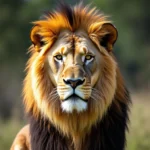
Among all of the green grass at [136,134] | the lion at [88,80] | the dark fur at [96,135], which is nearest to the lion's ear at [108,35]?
the lion at [88,80]

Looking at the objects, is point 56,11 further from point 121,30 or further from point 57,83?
point 121,30

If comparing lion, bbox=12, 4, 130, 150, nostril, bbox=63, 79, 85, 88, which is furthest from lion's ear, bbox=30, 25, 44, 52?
nostril, bbox=63, 79, 85, 88

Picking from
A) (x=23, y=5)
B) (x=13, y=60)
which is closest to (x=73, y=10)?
(x=13, y=60)

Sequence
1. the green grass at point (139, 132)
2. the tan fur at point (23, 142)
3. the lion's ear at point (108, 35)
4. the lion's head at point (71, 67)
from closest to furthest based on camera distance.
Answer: the lion's head at point (71, 67) < the lion's ear at point (108, 35) < the tan fur at point (23, 142) < the green grass at point (139, 132)

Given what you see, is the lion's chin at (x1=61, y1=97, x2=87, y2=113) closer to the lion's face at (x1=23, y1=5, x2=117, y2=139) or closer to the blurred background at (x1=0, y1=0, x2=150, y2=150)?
the lion's face at (x1=23, y1=5, x2=117, y2=139)

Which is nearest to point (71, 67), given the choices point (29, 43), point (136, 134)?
point (136, 134)

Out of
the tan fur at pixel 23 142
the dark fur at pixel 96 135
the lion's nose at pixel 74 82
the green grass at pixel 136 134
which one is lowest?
the green grass at pixel 136 134

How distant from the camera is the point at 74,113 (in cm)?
700

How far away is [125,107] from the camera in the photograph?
727cm

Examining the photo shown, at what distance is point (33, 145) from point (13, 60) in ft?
59.4

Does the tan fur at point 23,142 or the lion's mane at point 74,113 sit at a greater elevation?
the lion's mane at point 74,113

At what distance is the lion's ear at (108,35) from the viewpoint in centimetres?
712

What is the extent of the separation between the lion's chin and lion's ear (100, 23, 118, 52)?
0.62 metres

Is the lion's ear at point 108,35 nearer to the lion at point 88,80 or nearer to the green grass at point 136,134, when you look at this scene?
the lion at point 88,80
